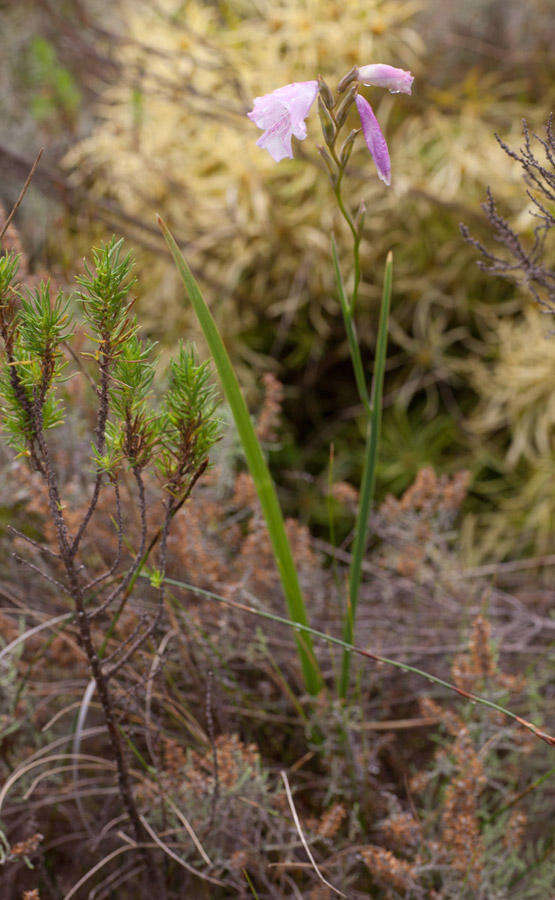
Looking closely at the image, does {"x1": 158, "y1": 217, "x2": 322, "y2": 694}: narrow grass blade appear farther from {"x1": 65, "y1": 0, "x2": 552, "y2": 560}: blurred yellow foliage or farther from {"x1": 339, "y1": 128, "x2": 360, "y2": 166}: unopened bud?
{"x1": 65, "y1": 0, "x2": 552, "y2": 560}: blurred yellow foliage

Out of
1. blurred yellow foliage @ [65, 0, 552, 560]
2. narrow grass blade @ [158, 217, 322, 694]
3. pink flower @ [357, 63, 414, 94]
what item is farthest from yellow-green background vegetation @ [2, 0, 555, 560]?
pink flower @ [357, 63, 414, 94]

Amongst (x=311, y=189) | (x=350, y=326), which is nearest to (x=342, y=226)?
(x=311, y=189)

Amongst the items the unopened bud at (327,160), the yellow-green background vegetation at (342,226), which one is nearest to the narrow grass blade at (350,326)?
the unopened bud at (327,160)

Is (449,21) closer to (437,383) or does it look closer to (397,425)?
(437,383)

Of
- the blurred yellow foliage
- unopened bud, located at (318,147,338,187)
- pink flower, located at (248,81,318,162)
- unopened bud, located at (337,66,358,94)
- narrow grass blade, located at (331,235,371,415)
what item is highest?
the blurred yellow foliage

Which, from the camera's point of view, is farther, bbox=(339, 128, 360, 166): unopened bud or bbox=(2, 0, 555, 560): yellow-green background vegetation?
bbox=(2, 0, 555, 560): yellow-green background vegetation

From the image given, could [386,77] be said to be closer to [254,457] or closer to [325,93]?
[325,93]
